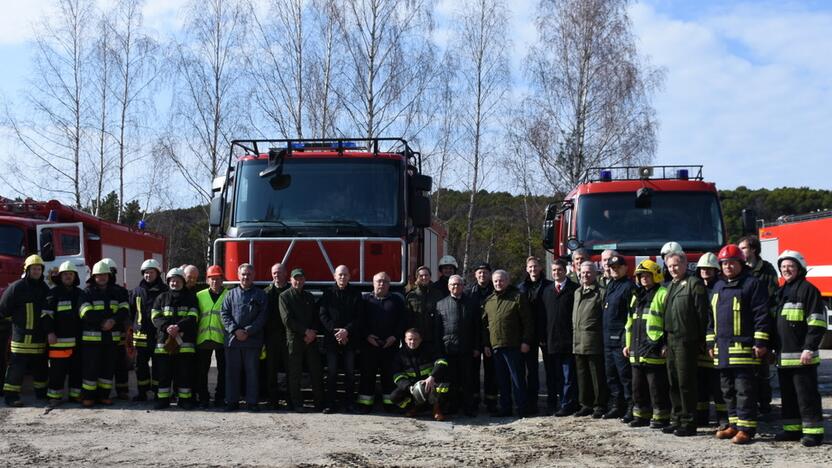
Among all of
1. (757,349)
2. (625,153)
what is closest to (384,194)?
(757,349)

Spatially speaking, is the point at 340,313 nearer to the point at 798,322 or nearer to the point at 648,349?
the point at 648,349

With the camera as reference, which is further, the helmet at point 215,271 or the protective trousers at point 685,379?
the helmet at point 215,271

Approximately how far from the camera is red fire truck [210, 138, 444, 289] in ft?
31.9

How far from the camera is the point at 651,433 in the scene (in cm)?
819

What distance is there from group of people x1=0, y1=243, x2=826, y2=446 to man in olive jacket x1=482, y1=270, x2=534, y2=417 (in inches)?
0.7

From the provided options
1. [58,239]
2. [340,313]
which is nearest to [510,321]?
[340,313]

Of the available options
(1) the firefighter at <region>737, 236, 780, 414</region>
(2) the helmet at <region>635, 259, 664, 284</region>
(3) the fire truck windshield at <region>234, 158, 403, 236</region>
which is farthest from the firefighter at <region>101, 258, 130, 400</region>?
(1) the firefighter at <region>737, 236, 780, 414</region>

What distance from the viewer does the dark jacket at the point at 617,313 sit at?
8.81 meters

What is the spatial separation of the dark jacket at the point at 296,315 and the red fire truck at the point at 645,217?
12.0 feet

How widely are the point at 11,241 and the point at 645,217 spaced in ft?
30.7

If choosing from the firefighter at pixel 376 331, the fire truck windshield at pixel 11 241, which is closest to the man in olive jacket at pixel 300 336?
the firefighter at pixel 376 331

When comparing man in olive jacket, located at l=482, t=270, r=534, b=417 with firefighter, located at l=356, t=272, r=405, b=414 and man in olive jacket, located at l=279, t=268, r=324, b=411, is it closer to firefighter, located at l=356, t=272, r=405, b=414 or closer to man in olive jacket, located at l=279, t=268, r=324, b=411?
firefighter, located at l=356, t=272, r=405, b=414

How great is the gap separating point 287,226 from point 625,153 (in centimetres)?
1604

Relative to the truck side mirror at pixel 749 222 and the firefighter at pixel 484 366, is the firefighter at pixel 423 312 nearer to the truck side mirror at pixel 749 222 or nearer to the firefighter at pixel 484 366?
the firefighter at pixel 484 366
